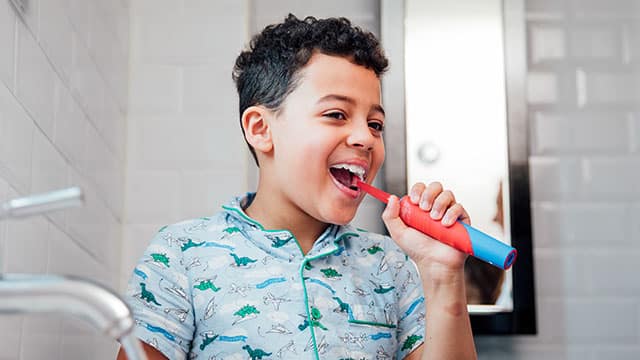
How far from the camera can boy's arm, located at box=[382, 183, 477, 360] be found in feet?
3.55

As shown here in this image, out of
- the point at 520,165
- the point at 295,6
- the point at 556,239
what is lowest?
the point at 556,239

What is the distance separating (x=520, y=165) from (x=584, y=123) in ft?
0.59

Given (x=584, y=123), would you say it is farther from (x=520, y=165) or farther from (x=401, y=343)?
(x=401, y=343)

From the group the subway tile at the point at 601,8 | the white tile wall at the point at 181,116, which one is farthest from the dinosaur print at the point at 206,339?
the subway tile at the point at 601,8

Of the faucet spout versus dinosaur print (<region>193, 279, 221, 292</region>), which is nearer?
the faucet spout

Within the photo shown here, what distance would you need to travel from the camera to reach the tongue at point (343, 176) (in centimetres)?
118

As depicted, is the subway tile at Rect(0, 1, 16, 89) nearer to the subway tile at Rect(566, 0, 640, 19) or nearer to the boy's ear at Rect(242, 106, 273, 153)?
the boy's ear at Rect(242, 106, 273, 153)

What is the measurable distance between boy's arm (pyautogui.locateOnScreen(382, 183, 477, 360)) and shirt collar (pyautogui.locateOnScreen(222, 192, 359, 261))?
0.11 m

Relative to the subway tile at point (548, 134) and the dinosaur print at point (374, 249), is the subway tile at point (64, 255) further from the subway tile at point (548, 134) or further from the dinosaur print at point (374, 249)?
the subway tile at point (548, 134)

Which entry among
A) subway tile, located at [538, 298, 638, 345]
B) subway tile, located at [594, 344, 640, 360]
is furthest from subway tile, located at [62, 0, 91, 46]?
subway tile, located at [594, 344, 640, 360]

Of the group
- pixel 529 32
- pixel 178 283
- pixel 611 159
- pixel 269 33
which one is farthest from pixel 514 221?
pixel 178 283

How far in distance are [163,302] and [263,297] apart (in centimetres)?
12

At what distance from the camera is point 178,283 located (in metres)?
1.12

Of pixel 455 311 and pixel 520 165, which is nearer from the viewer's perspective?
pixel 455 311
